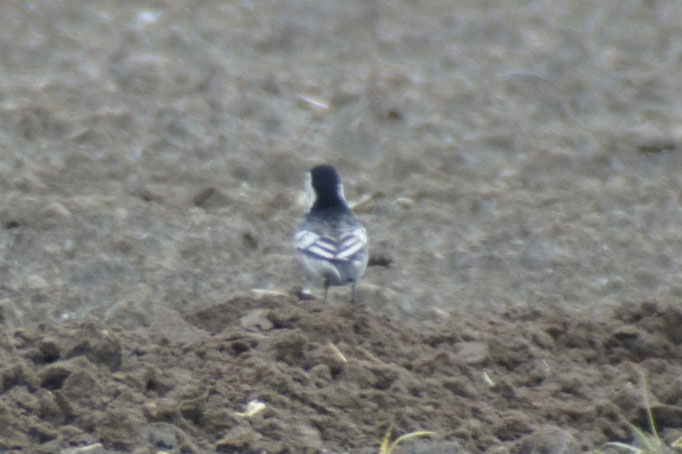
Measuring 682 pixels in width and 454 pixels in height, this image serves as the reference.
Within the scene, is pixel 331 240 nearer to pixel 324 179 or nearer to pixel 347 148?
pixel 324 179

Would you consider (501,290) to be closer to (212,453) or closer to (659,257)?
(659,257)

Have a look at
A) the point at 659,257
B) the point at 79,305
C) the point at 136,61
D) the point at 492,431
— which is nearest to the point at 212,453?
the point at 492,431

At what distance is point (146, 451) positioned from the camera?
4.98 metres

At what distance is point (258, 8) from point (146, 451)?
311 inches

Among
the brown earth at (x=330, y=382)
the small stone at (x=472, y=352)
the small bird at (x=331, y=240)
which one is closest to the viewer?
the brown earth at (x=330, y=382)

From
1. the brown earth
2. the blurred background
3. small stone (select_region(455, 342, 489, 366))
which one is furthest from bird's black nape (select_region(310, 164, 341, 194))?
small stone (select_region(455, 342, 489, 366))

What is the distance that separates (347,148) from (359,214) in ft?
3.66

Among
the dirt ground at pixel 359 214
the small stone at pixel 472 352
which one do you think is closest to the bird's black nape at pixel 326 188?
the dirt ground at pixel 359 214

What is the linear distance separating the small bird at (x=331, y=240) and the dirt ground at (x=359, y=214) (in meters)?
0.22

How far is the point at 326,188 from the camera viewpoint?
24.6ft

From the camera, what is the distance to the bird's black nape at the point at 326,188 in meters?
7.38

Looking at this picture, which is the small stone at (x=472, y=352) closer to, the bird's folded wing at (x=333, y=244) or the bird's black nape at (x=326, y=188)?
the bird's folded wing at (x=333, y=244)

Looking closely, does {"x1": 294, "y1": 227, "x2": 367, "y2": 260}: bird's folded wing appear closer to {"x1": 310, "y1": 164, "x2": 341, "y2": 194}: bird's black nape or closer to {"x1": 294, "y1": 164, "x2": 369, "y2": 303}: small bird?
{"x1": 294, "y1": 164, "x2": 369, "y2": 303}: small bird

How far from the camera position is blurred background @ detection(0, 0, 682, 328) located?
24.3 feet
